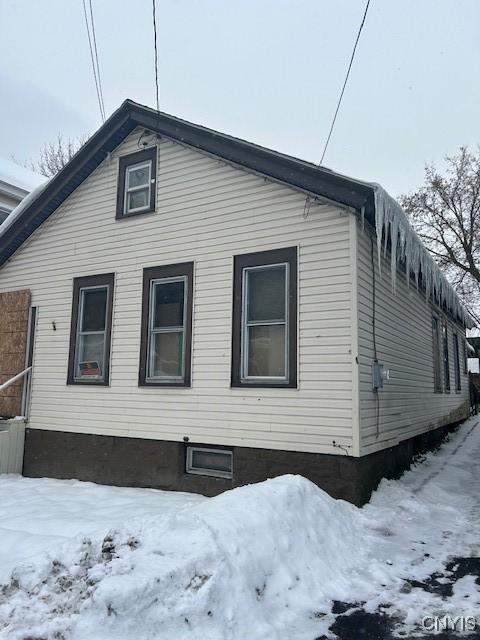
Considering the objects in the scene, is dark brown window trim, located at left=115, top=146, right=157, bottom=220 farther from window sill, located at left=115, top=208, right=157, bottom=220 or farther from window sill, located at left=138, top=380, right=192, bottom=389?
window sill, located at left=138, top=380, right=192, bottom=389

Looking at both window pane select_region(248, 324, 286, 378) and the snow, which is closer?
window pane select_region(248, 324, 286, 378)

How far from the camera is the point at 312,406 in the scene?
591 centimetres

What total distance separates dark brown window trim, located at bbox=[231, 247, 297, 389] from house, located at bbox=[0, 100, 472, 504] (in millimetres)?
20

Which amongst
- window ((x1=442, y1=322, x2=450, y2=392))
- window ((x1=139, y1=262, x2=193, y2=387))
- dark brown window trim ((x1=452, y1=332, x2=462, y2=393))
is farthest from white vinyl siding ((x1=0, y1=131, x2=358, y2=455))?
dark brown window trim ((x1=452, y1=332, x2=462, y2=393))

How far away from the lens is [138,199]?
323 inches

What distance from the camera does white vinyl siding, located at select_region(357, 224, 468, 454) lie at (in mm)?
6121

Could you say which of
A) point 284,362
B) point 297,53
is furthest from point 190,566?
point 297,53

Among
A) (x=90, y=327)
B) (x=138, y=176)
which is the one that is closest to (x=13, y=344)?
(x=90, y=327)

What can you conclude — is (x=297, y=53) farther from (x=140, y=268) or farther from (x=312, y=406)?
(x=312, y=406)

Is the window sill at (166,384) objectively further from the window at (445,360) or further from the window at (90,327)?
the window at (445,360)

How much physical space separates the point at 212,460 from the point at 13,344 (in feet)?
15.6

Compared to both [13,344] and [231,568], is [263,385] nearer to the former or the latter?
[231,568]

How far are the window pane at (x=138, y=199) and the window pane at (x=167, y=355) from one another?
2260mm

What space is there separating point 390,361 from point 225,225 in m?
3.20
